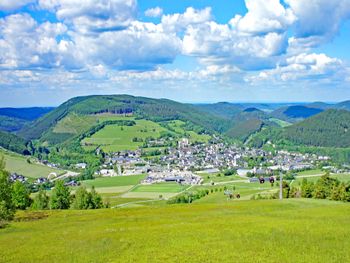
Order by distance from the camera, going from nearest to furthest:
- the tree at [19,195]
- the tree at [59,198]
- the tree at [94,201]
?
1. the tree at [19,195]
2. the tree at [59,198]
3. the tree at [94,201]

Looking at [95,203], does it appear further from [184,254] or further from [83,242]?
[184,254]

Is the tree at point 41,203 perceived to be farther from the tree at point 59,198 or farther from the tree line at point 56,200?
the tree at point 59,198

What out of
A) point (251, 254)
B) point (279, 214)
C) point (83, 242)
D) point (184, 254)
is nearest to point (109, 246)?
point (83, 242)

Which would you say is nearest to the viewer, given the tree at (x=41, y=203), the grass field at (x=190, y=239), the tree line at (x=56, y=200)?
the grass field at (x=190, y=239)

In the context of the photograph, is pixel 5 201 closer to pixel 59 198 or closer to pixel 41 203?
pixel 59 198

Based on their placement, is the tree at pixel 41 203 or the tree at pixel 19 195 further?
the tree at pixel 41 203

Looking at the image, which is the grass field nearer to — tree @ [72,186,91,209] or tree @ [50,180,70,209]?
tree @ [72,186,91,209]

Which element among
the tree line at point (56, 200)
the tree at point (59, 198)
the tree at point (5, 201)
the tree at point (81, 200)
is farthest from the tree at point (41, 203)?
the tree at point (5, 201)

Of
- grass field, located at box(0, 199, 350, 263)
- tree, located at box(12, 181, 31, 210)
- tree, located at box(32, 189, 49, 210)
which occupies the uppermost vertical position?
grass field, located at box(0, 199, 350, 263)

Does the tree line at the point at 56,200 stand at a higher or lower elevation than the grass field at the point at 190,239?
lower

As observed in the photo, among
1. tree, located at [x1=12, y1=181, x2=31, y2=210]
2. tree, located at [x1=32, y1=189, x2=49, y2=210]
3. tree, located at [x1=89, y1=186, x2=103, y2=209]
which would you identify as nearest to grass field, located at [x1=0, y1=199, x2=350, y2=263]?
tree, located at [x1=12, y1=181, x2=31, y2=210]
